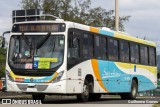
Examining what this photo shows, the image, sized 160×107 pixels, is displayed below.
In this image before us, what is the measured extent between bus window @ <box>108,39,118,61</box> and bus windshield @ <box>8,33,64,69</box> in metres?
4.34

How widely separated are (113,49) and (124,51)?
1499mm

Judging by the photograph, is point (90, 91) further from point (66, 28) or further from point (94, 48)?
point (66, 28)

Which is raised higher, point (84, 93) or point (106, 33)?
point (106, 33)

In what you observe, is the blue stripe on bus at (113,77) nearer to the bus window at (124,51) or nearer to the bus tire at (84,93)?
the bus window at (124,51)

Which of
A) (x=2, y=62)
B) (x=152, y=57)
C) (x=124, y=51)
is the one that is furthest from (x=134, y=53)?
(x=2, y=62)

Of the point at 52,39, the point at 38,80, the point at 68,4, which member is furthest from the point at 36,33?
the point at 68,4

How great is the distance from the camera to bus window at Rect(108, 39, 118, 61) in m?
22.5

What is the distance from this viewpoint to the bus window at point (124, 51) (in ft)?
78.7

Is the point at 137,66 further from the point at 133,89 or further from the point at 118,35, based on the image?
the point at 118,35

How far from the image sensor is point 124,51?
24.3m

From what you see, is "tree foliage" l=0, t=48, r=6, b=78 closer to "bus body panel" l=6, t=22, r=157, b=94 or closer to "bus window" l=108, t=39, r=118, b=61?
"bus body panel" l=6, t=22, r=157, b=94

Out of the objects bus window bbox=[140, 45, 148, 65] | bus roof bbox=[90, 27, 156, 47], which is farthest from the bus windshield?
bus window bbox=[140, 45, 148, 65]

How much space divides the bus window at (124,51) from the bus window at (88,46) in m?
3.52

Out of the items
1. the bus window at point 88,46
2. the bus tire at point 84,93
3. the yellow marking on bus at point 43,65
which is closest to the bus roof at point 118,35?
the bus window at point 88,46
